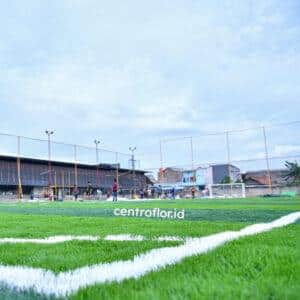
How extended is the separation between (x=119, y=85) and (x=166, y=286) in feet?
81.3

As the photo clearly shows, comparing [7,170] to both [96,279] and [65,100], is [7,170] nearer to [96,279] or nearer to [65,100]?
[65,100]

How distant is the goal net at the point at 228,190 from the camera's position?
110ft

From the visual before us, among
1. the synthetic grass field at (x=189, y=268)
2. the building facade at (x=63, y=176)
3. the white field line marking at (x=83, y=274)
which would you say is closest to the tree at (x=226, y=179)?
the building facade at (x=63, y=176)

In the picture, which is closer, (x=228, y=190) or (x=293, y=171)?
(x=293, y=171)

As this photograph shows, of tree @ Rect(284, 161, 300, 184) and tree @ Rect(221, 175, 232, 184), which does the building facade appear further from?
tree @ Rect(284, 161, 300, 184)

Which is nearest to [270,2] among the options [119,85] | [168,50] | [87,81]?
[168,50]

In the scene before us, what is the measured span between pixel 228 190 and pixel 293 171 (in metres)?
5.96

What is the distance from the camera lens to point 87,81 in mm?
22578

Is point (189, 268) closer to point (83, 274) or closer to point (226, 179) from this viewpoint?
point (83, 274)

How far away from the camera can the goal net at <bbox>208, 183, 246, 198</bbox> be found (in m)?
33.6

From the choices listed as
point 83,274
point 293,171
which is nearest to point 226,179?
point 293,171

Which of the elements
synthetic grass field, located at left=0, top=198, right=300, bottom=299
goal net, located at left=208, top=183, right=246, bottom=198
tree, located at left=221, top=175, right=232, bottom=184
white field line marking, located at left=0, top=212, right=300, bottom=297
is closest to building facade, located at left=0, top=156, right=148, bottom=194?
goal net, located at left=208, top=183, right=246, bottom=198

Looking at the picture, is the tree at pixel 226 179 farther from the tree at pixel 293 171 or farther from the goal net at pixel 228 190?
the tree at pixel 293 171

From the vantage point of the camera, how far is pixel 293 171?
31.1 m
